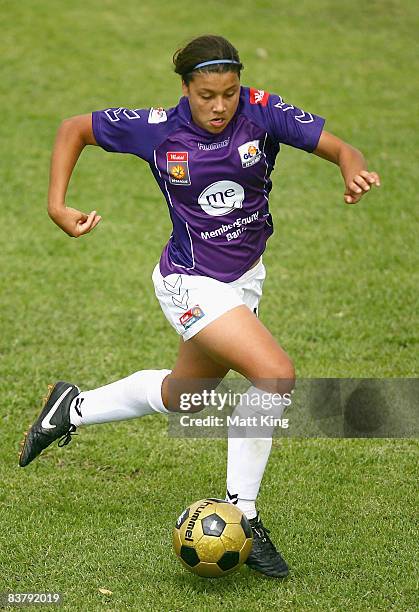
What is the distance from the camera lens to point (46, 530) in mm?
5086

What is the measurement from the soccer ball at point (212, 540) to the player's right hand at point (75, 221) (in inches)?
53.6

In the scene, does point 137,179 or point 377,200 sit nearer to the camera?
point 377,200

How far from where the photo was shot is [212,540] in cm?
445

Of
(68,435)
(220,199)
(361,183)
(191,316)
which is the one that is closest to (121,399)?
(68,435)

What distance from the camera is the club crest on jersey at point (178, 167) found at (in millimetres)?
4785

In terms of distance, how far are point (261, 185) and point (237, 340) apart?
0.84 metres

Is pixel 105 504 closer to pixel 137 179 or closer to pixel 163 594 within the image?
pixel 163 594

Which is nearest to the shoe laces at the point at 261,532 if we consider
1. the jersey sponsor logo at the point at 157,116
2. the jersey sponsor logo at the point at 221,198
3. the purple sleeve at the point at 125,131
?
the jersey sponsor logo at the point at 221,198

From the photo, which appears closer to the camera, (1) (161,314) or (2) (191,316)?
(2) (191,316)

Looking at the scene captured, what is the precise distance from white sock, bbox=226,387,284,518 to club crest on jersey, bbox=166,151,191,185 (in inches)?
40.5

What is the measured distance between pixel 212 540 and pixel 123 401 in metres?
1.15

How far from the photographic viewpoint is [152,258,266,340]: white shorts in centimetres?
472

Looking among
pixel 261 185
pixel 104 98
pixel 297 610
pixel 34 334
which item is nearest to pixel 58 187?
pixel 261 185

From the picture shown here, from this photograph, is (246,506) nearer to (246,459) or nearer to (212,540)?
(246,459)
